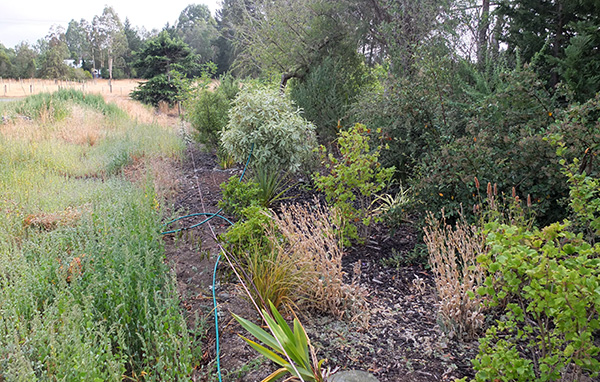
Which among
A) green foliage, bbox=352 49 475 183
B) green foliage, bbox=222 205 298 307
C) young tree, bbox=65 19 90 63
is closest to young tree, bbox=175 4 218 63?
young tree, bbox=65 19 90 63

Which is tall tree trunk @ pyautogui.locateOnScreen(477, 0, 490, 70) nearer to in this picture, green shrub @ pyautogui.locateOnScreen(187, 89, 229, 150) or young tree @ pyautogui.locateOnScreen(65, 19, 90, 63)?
green shrub @ pyautogui.locateOnScreen(187, 89, 229, 150)

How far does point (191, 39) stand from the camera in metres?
36.6

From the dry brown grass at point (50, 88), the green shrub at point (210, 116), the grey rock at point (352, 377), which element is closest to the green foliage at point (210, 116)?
the green shrub at point (210, 116)

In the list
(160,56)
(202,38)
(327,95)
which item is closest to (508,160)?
(327,95)

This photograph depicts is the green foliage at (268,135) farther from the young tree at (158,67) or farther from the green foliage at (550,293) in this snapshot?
the young tree at (158,67)

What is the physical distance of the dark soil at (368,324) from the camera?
80.1 inches

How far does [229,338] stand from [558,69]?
12.6 ft

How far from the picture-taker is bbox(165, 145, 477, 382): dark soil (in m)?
2.04

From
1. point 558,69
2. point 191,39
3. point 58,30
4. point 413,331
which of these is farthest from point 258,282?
point 58,30

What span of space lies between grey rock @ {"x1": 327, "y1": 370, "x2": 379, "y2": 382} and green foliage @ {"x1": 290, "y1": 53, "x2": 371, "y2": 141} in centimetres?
568

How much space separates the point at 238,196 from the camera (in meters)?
4.07

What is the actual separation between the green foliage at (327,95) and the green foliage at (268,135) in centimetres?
171

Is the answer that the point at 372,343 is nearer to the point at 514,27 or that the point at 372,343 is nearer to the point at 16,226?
the point at 16,226

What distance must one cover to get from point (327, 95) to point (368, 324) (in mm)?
5726
